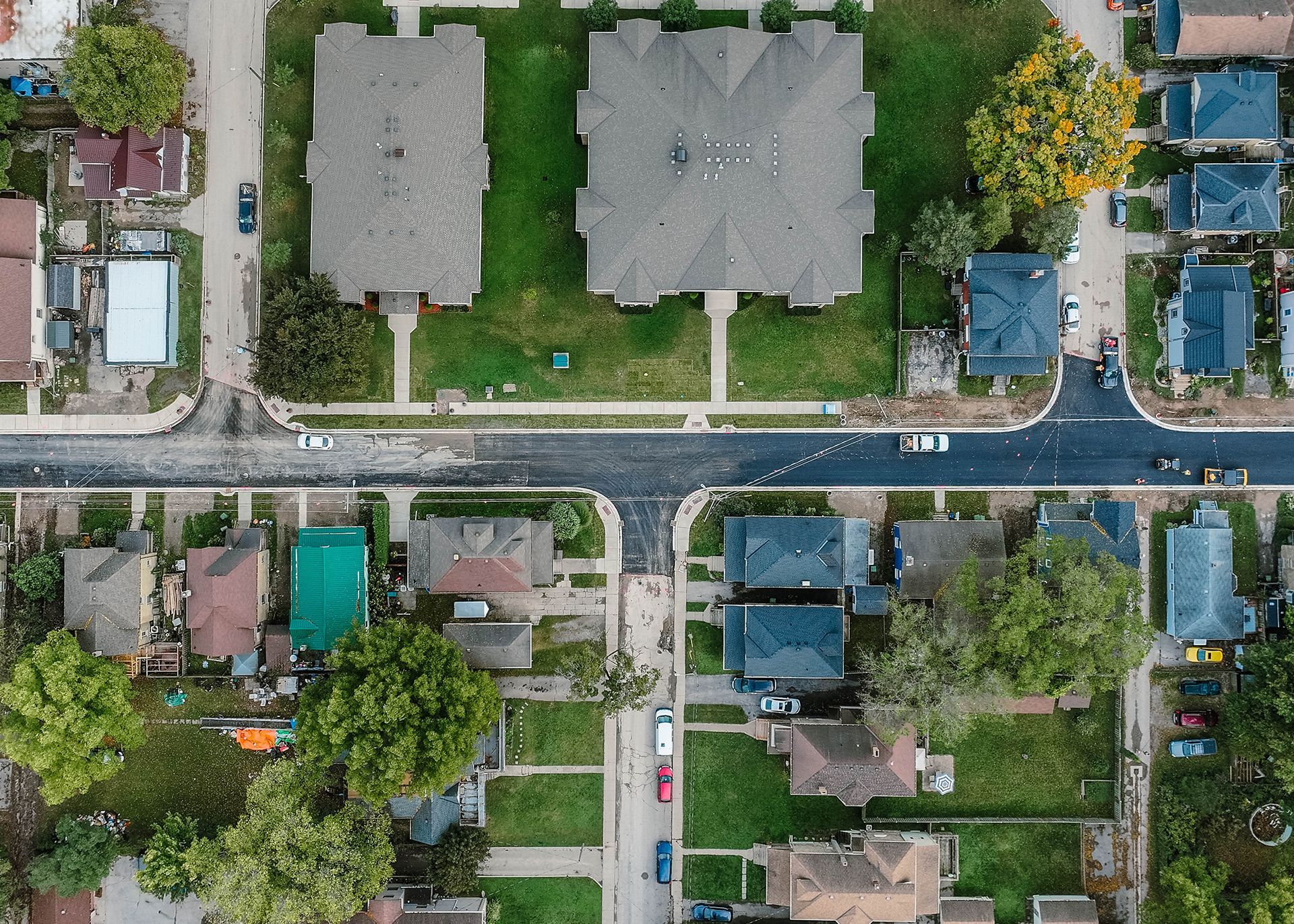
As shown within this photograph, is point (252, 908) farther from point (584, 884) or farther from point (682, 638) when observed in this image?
point (682, 638)

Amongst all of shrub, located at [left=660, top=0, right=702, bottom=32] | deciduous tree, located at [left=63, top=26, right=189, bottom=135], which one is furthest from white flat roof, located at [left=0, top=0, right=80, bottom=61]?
shrub, located at [left=660, top=0, right=702, bottom=32]

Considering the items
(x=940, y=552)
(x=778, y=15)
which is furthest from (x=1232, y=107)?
(x=940, y=552)

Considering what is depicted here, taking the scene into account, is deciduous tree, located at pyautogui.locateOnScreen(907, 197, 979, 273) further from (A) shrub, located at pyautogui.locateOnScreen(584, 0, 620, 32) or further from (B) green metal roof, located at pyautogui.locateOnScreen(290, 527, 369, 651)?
(B) green metal roof, located at pyautogui.locateOnScreen(290, 527, 369, 651)

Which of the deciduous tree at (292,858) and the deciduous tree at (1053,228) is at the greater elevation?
the deciduous tree at (1053,228)

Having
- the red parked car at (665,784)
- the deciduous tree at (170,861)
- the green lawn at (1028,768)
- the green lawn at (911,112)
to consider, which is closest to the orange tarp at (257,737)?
the deciduous tree at (170,861)

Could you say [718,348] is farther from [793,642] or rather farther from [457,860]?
[457,860]

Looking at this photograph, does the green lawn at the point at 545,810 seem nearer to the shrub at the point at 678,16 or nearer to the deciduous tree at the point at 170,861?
the deciduous tree at the point at 170,861
